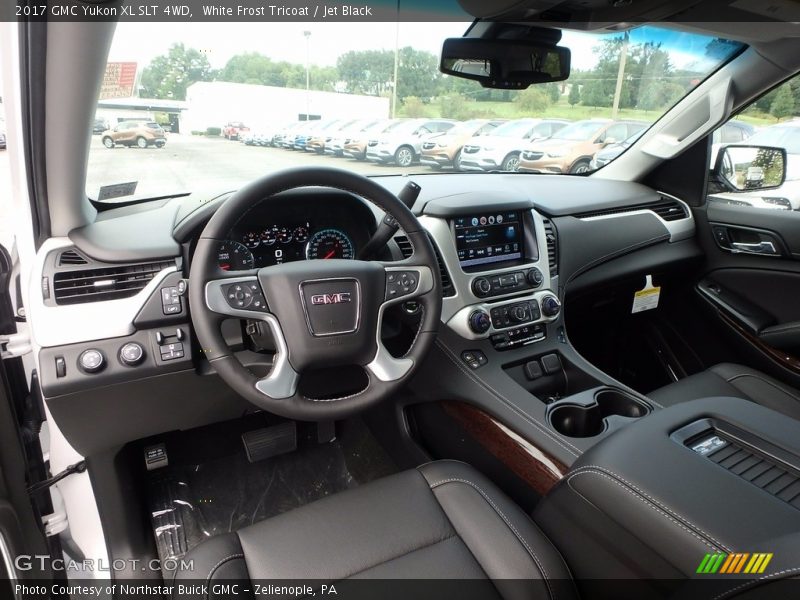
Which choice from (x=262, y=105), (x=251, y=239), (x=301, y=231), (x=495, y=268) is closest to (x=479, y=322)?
(x=495, y=268)

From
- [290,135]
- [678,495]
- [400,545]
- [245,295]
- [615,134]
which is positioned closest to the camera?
[678,495]

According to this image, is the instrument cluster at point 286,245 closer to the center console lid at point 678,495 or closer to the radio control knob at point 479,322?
the radio control knob at point 479,322

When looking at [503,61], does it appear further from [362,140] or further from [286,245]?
[286,245]

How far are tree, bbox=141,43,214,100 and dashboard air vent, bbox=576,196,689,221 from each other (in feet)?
5.95

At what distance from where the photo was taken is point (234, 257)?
1674 mm

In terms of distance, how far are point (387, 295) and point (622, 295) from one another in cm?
166

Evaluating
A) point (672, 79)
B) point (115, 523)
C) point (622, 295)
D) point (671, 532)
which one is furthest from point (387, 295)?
point (672, 79)

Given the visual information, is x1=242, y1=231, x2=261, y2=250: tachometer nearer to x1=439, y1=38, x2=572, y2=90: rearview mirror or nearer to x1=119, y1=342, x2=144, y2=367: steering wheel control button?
x1=119, y1=342, x2=144, y2=367: steering wheel control button

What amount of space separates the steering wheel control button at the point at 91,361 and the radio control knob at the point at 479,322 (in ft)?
3.83

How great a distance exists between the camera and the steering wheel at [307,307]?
1.38 meters

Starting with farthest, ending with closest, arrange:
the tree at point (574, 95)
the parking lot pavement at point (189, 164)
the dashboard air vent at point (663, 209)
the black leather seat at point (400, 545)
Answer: the dashboard air vent at point (663, 209) → the tree at point (574, 95) → the parking lot pavement at point (189, 164) → the black leather seat at point (400, 545)

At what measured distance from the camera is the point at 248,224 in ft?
5.68

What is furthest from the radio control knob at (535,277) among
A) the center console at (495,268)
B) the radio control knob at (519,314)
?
the radio control knob at (519,314)

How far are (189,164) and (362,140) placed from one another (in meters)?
0.65
